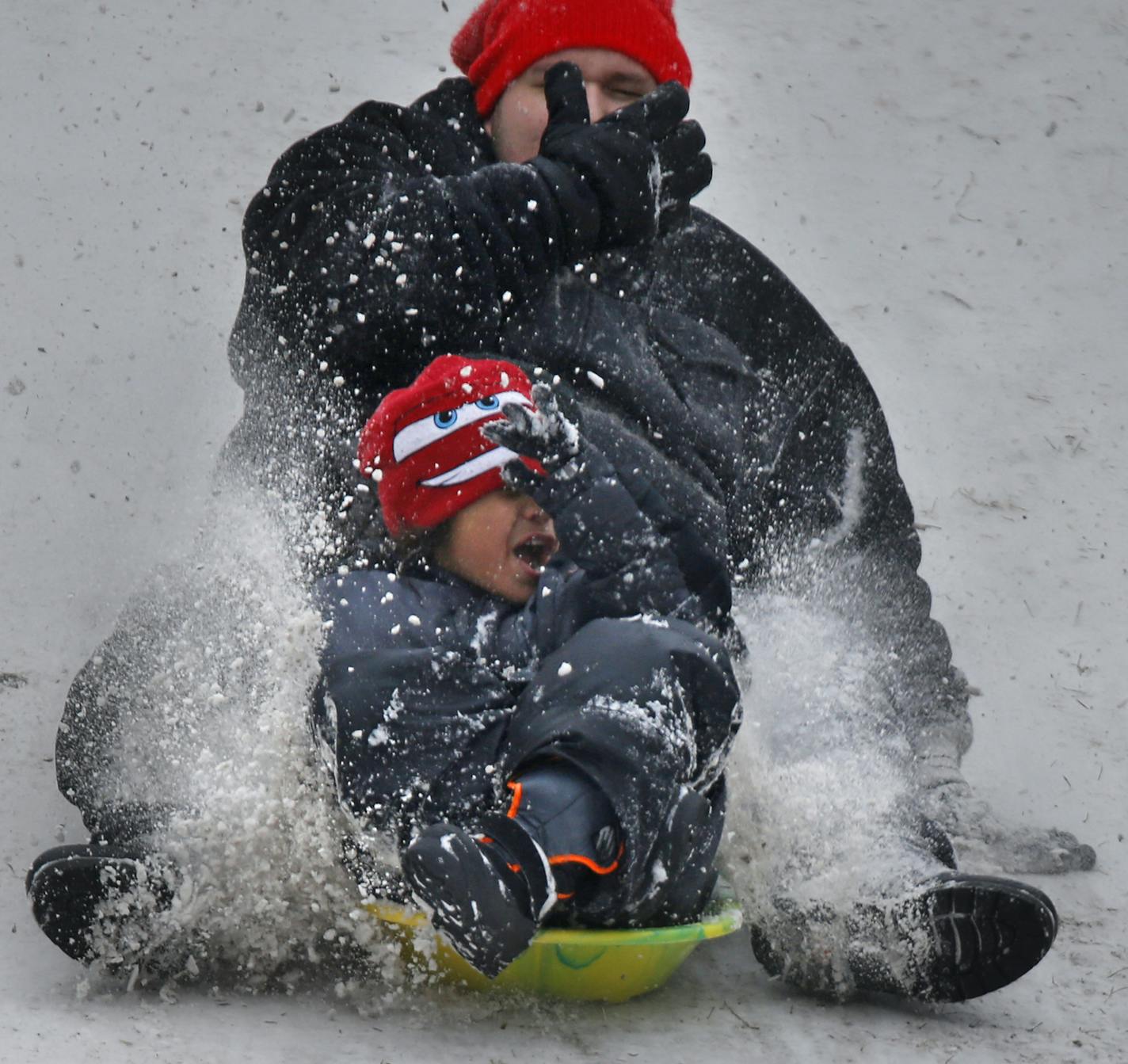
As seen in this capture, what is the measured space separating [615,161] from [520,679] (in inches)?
22.1

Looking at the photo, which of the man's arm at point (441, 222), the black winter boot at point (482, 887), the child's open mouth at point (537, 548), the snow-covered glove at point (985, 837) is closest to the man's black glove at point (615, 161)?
the man's arm at point (441, 222)

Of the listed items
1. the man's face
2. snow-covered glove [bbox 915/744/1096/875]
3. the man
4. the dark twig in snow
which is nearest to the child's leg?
the dark twig in snow

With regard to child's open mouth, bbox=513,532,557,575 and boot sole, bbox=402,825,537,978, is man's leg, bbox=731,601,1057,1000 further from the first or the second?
boot sole, bbox=402,825,537,978

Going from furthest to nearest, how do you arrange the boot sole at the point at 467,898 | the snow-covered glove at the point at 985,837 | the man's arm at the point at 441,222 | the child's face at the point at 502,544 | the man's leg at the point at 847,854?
the snow-covered glove at the point at 985,837 < the man's arm at the point at 441,222 < the child's face at the point at 502,544 < the man's leg at the point at 847,854 < the boot sole at the point at 467,898

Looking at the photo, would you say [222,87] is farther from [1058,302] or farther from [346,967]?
[346,967]

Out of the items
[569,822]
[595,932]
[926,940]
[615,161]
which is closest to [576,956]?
[595,932]

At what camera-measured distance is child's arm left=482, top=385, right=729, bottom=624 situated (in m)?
1.43

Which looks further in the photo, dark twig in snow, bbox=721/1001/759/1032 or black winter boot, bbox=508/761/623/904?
dark twig in snow, bbox=721/1001/759/1032

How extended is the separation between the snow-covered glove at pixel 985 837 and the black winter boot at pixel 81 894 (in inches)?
31.2

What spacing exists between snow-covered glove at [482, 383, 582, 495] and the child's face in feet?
0.37

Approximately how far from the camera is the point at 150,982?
1389 millimetres

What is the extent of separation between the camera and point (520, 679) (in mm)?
1433

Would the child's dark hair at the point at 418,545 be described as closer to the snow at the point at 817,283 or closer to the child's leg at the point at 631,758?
the child's leg at the point at 631,758

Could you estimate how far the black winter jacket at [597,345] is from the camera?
1.70 metres
